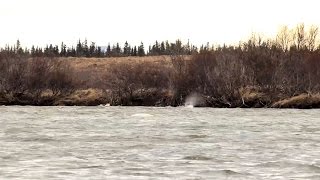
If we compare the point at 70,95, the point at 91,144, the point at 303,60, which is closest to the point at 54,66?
the point at 70,95

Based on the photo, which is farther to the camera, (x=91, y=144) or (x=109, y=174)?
(x=91, y=144)

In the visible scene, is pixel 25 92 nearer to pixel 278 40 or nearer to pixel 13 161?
pixel 278 40

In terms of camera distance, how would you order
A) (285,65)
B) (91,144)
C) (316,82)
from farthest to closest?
1. (285,65)
2. (316,82)
3. (91,144)

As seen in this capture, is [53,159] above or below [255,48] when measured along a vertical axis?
below

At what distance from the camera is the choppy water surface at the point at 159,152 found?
38.5 ft

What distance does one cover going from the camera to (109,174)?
11.5 metres

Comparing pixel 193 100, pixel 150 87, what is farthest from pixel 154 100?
pixel 193 100

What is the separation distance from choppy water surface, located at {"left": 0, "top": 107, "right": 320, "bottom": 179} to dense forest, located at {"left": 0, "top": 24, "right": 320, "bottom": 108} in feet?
83.4

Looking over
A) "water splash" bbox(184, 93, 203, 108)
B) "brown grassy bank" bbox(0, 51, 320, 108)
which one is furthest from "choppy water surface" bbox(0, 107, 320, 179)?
"water splash" bbox(184, 93, 203, 108)

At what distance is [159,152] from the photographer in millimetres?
15203

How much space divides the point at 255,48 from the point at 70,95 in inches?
673

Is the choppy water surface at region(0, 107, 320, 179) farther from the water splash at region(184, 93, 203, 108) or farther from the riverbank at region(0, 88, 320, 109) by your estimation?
the water splash at region(184, 93, 203, 108)

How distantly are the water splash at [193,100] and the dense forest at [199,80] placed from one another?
120 mm

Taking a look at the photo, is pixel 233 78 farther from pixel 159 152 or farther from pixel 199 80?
pixel 159 152
